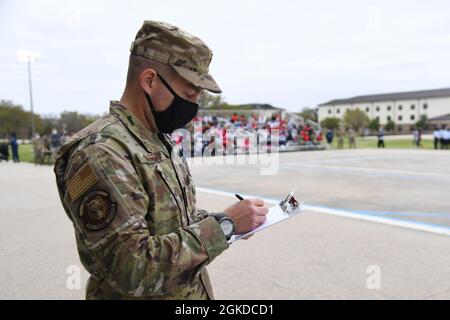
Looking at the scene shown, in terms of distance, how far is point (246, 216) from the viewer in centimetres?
141

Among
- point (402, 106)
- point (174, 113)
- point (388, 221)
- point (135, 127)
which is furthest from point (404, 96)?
point (135, 127)

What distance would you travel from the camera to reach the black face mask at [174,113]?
146 centimetres

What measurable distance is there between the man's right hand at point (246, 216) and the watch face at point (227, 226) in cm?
2

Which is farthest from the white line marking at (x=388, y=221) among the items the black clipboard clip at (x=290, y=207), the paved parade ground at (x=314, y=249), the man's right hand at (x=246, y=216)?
the man's right hand at (x=246, y=216)

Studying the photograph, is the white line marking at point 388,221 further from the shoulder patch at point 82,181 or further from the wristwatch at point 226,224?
the shoulder patch at point 82,181

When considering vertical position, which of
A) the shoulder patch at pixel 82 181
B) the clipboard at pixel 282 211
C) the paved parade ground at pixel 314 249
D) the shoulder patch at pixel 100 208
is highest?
the shoulder patch at pixel 82 181

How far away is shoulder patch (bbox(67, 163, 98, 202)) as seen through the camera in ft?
3.96

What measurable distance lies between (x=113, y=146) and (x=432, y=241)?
478 cm

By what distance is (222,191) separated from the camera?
9609 mm

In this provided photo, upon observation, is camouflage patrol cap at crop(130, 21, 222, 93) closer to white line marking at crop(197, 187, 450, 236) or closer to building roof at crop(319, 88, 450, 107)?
white line marking at crop(197, 187, 450, 236)

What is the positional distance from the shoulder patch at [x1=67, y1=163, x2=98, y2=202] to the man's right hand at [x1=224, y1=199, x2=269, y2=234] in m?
0.46

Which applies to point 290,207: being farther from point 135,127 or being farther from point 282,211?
point 135,127

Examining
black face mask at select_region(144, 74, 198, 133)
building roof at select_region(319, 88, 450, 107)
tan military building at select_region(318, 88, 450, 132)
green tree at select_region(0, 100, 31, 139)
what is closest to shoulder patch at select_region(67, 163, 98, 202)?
black face mask at select_region(144, 74, 198, 133)

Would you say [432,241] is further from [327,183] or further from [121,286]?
[327,183]
